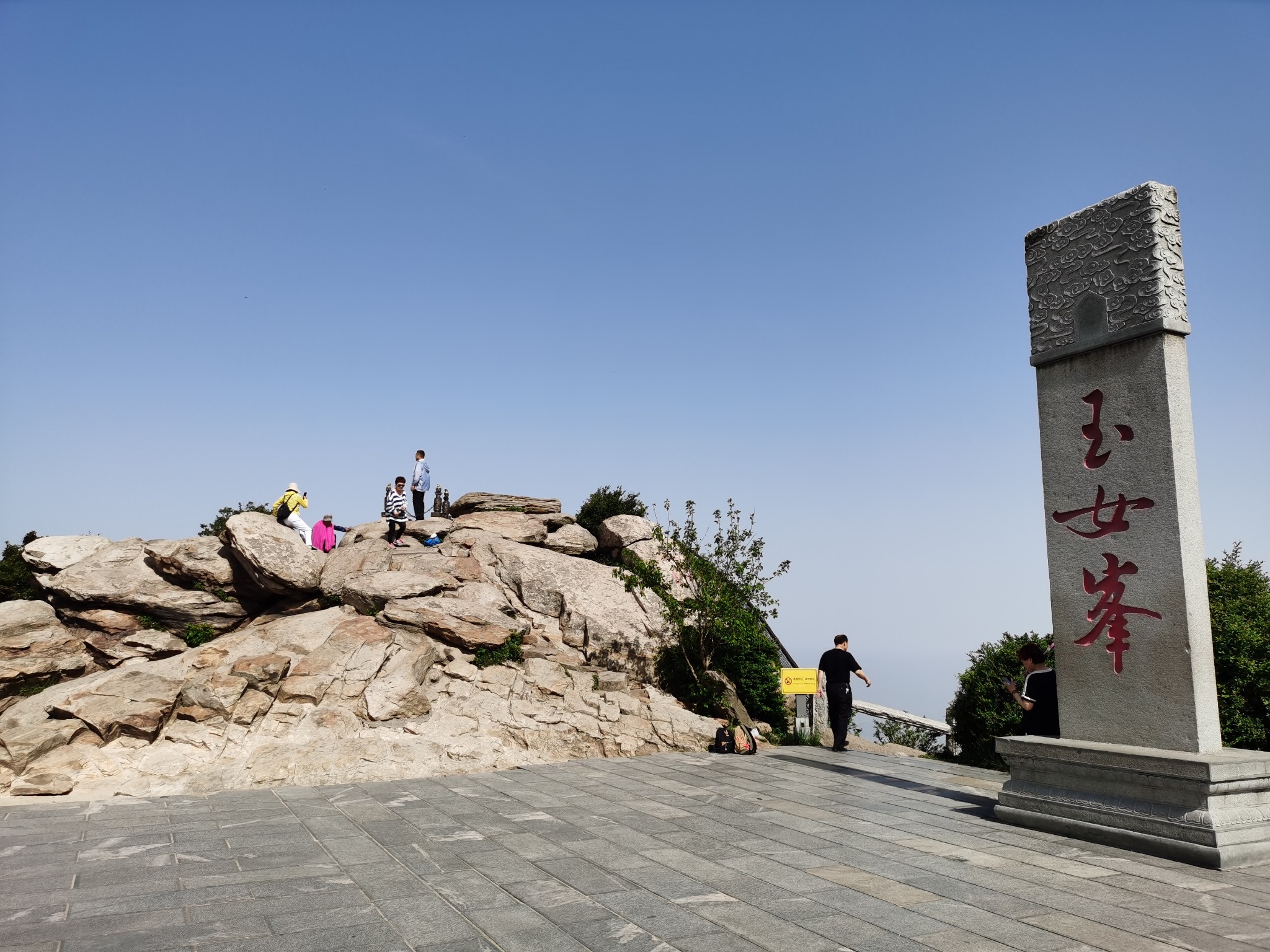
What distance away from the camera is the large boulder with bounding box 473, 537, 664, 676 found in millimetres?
14344

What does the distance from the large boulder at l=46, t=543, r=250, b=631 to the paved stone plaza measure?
5.01m

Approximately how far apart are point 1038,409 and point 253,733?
10.2m

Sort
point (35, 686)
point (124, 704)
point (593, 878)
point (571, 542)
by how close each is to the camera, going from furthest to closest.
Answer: point (571, 542) < point (35, 686) < point (124, 704) < point (593, 878)

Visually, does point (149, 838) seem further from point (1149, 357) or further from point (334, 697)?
point (1149, 357)

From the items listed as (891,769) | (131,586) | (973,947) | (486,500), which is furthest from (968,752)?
(131,586)

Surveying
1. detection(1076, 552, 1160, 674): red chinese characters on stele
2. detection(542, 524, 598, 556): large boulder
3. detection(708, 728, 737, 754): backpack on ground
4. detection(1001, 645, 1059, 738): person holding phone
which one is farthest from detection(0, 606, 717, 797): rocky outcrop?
detection(1076, 552, 1160, 674): red chinese characters on stele

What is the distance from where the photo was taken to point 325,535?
17562 mm

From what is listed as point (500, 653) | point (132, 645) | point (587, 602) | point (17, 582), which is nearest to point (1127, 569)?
point (500, 653)

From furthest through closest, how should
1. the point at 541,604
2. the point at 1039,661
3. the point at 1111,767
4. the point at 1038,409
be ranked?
the point at 541,604, the point at 1039,661, the point at 1038,409, the point at 1111,767

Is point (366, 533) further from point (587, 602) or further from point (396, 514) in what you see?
point (587, 602)

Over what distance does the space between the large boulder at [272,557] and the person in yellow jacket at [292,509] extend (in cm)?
125

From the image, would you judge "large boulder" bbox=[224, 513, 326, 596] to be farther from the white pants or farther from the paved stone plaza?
the paved stone plaza

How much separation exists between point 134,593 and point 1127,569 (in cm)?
1407

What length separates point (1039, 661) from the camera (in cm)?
888
